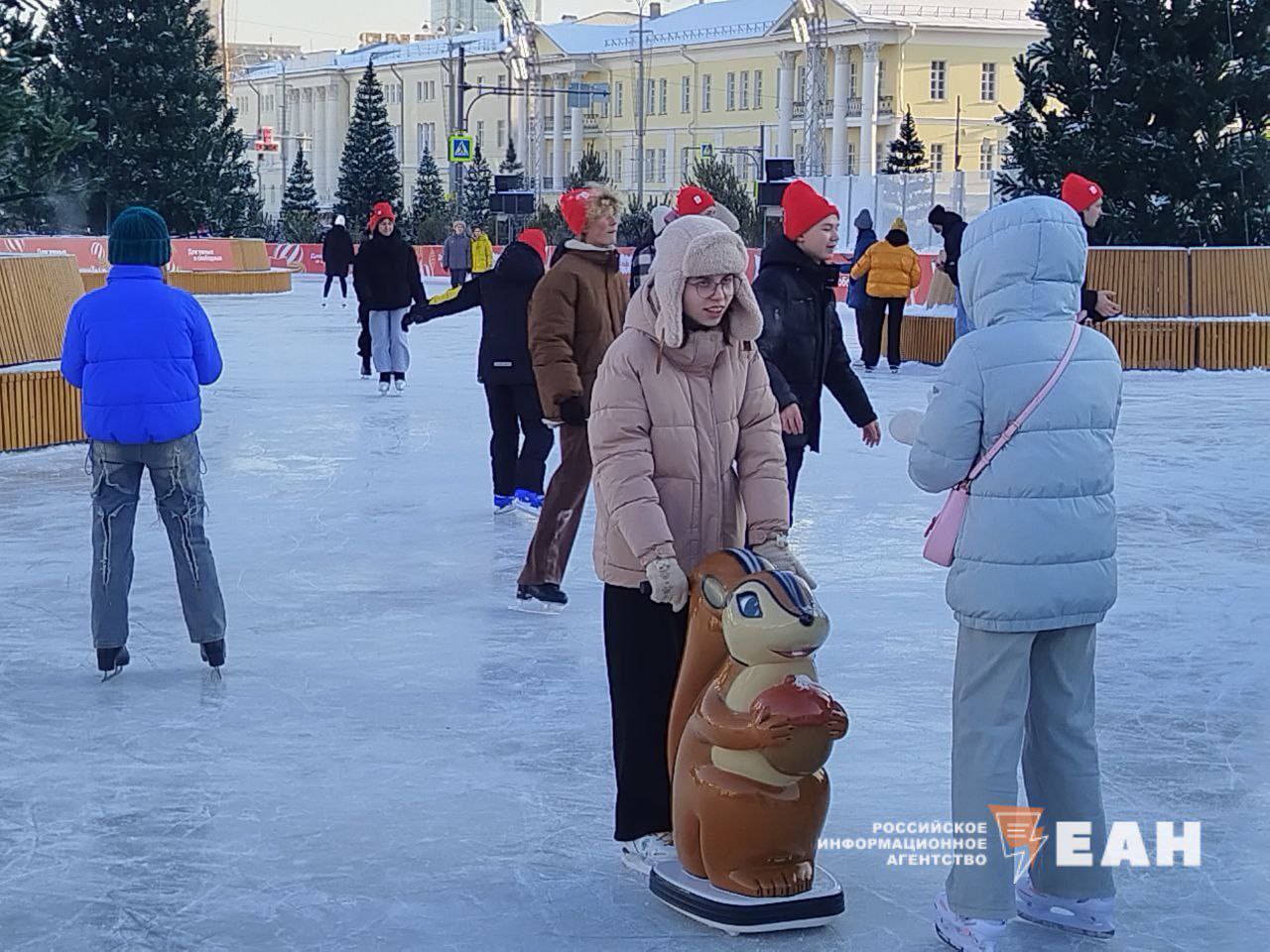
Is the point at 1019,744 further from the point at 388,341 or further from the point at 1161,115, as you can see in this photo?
the point at 1161,115

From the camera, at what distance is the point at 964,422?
12.1ft

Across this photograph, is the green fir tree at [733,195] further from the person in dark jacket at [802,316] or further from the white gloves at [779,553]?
the white gloves at [779,553]

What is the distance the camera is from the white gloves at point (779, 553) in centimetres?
415

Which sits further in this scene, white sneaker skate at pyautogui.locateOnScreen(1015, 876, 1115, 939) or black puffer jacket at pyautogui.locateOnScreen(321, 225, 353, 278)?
black puffer jacket at pyautogui.locateOnScreen(321, 225, 353, 278)

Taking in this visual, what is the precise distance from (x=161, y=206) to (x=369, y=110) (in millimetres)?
23440

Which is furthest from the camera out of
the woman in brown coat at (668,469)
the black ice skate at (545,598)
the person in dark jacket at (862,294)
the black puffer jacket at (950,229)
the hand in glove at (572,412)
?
the person in dark jacket at (862,294)

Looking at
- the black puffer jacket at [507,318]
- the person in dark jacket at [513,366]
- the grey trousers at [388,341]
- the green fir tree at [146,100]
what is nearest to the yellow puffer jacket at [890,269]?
the grey trousers at [388,341]

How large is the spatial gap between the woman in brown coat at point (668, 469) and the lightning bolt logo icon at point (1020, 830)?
71 centimetres

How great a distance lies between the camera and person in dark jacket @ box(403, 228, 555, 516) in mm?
8602

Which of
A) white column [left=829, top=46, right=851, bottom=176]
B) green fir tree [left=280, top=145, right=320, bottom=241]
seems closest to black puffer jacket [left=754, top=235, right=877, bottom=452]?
green fir tree [left=280, top=145, right=320, bottom=241]

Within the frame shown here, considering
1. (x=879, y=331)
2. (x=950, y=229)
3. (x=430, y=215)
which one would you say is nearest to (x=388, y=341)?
(x=950, y=229)

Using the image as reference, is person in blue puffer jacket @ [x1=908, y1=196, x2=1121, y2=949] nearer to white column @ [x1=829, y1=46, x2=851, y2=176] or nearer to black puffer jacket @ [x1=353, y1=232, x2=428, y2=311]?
black puffer jacket @ [x1=353, y1=232, x2=428, y2=311]

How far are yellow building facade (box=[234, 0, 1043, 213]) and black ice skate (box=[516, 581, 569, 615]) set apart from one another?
5058cm

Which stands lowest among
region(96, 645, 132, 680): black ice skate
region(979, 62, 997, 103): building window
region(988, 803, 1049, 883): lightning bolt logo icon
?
region(96, 645, 132, 680): black ice skate
